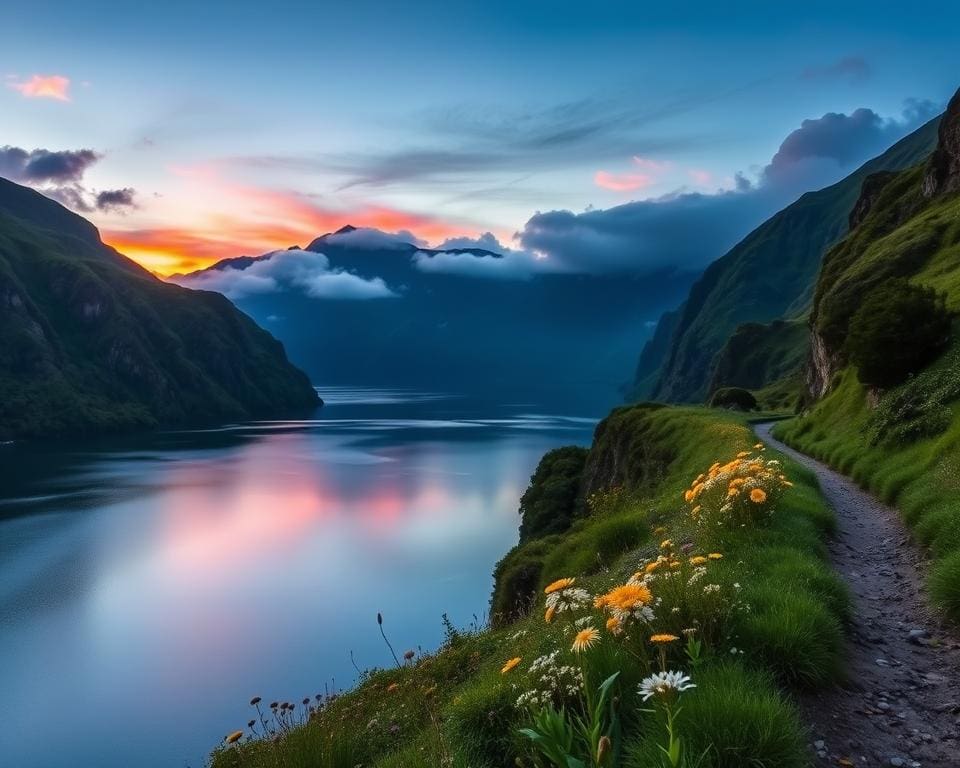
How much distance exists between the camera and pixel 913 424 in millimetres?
19344

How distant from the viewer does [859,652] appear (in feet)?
25.7

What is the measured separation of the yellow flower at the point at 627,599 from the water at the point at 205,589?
34857mm

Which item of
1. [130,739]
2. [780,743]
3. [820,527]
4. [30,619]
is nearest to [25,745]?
[130,739]

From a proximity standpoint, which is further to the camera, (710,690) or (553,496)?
(553,496)

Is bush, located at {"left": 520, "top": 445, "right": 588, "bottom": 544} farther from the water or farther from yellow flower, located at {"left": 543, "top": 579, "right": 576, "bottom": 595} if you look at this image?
yellow flower, located at {"left": 543, "top": 579, "right": 576, "bottom": 595}

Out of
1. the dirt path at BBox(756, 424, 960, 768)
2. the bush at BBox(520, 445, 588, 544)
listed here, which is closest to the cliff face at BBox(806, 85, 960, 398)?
the bush at BBox(520, 445, 588, 544)

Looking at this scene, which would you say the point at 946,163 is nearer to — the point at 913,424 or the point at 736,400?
the point at 736,400

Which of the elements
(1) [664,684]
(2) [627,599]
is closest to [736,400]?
(2) [627,599]

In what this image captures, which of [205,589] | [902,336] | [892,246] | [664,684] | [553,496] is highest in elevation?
[892,246]

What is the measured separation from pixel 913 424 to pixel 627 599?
17.8m

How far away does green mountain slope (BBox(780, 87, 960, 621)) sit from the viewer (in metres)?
12.9

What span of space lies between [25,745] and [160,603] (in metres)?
22.6

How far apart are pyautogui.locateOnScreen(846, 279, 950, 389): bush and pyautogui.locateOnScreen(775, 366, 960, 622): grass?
Result: 3.90 feet

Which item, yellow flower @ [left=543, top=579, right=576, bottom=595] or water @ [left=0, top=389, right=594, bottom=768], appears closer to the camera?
yellow flower @ [left=543, top=579, right=576, bottom=595]
